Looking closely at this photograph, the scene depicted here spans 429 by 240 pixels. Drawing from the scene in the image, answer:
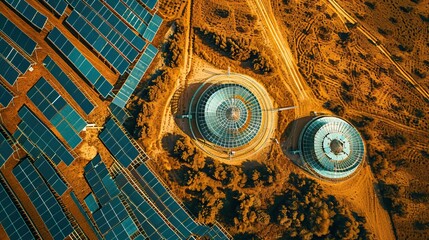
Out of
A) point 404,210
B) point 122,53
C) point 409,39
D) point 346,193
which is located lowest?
point 122,53

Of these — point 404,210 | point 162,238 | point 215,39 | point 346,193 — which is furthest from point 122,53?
point 404,210

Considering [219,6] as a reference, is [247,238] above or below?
below

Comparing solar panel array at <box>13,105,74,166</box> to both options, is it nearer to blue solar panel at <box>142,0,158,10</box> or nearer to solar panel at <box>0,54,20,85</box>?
solar panel at <box>0,54,20,85</box>

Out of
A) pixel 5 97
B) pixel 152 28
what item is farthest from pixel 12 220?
pixel 152 28

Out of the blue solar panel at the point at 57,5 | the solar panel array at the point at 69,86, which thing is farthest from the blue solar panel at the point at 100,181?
the blue solar panel at the point at 57,5

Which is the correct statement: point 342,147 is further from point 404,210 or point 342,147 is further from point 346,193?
point 404,210

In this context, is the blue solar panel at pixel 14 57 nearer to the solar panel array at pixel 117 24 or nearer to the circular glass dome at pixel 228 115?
the solar panel array at pixel 117 24
